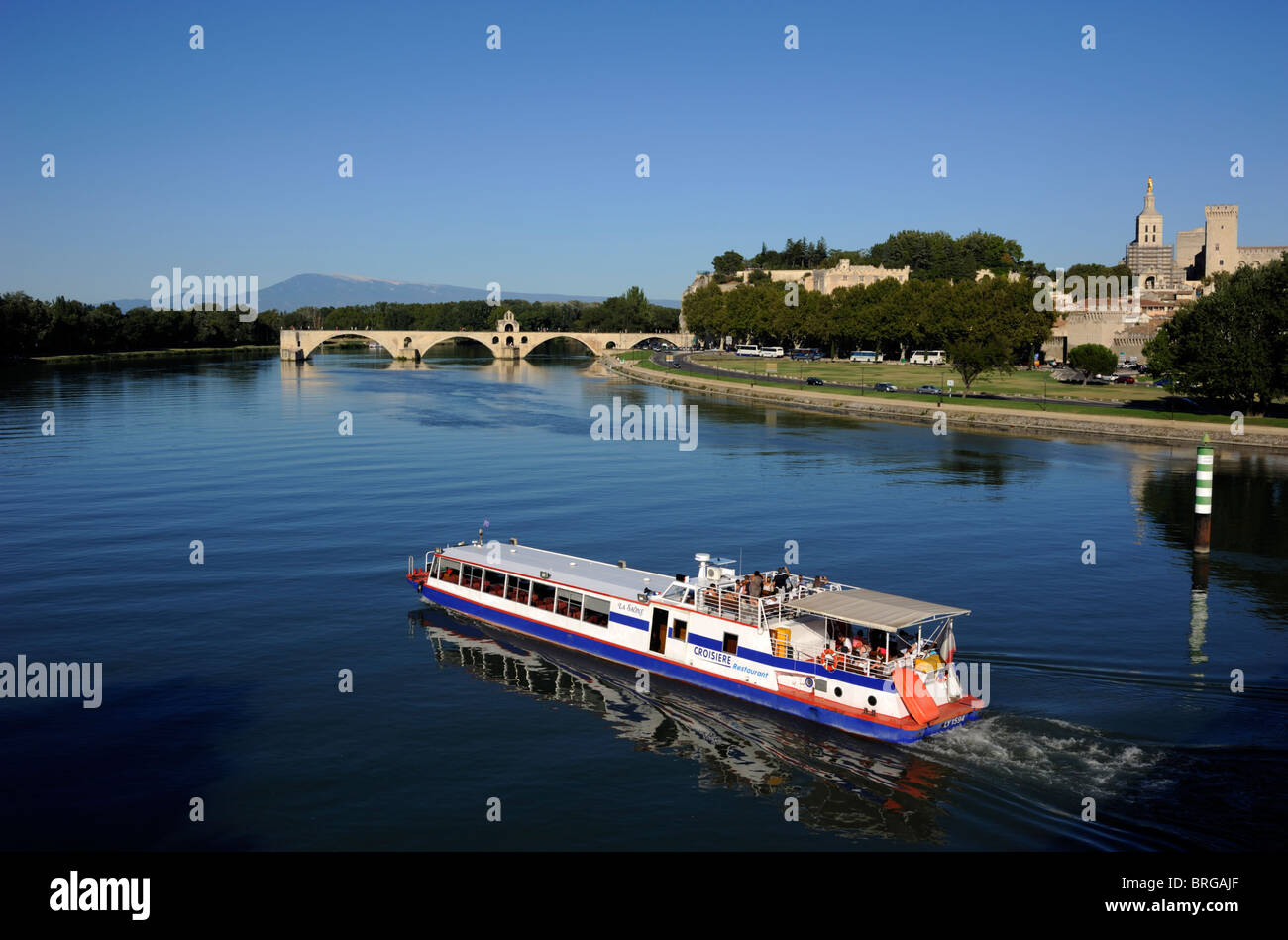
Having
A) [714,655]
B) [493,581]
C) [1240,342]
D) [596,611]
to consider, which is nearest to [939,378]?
[1240,342]

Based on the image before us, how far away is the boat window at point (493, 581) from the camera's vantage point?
4094 centimetres

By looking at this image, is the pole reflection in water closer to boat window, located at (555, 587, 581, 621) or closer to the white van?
boat window, located at (555, 587, 581, 621)

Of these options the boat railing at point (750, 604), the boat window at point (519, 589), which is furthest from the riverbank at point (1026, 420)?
the boat window at point (519, 589)

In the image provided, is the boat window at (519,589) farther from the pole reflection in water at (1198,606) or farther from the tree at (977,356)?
the tree at (977,356)

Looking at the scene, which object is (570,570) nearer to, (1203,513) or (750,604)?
(750,604)

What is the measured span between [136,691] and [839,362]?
160692mm

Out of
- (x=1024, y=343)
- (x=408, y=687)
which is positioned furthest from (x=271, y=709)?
Answer: (x=1024, y=343)

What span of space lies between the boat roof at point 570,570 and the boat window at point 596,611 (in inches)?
15.1

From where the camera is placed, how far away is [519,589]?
132 ft

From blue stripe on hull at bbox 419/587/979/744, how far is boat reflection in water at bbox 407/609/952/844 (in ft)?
0.91

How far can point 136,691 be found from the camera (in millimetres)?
32500

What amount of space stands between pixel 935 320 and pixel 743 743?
443 feet

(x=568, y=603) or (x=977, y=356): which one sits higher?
(x=977, y=356)
